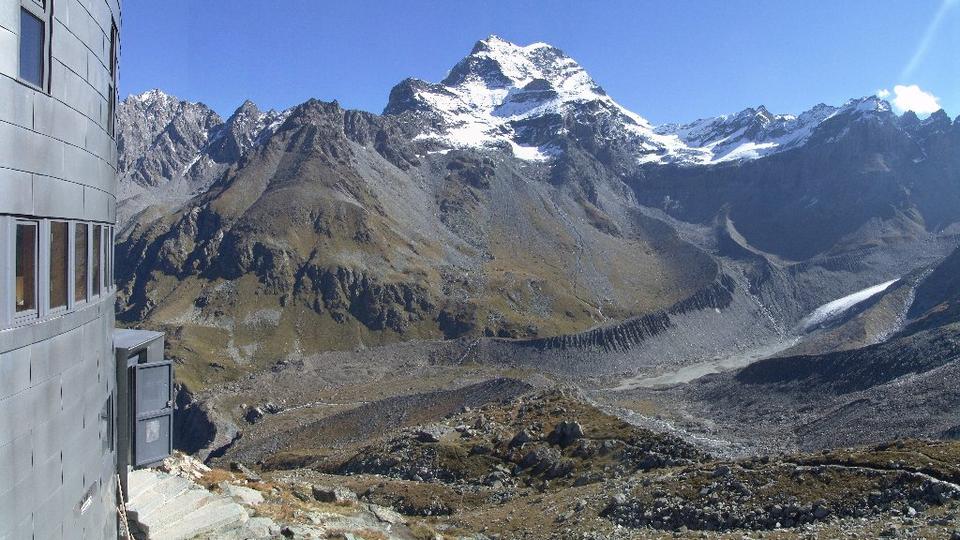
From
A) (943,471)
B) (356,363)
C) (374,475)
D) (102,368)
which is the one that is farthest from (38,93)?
(356,363)

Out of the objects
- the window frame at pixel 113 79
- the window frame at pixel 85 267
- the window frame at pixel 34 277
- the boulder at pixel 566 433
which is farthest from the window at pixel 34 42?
the boulder at pixel 566 433

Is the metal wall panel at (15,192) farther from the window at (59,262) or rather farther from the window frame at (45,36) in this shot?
the window frame at (45,36)

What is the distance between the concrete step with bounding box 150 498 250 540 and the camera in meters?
17.4

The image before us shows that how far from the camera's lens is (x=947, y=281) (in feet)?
538

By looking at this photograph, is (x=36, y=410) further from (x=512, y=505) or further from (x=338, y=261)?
(x=338, y=261)

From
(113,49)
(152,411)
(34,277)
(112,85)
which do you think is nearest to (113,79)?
(112,85)

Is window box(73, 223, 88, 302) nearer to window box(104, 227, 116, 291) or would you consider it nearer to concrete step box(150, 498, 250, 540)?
window box(104, 227, 116, 291)

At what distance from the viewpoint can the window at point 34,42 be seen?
26.9 ft

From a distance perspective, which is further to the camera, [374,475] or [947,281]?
[947,281]

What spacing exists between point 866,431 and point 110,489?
2401 inches

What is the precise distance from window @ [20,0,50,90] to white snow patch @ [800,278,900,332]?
193 m

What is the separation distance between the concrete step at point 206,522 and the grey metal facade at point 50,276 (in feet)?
18.7

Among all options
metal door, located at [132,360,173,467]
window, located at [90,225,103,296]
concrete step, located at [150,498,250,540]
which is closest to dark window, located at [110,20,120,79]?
window, located at [90,225,103,296]

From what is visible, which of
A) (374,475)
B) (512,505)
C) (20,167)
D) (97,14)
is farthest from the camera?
(374,475)
